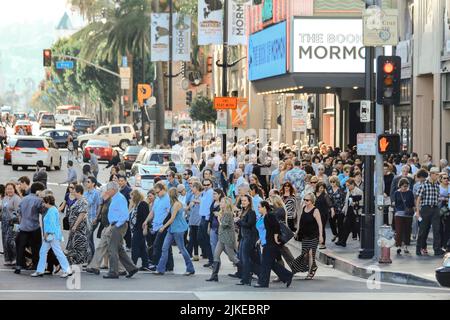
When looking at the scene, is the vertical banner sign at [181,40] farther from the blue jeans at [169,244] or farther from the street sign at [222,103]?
the blue jeans at [169,244]

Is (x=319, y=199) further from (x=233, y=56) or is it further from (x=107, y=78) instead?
(x=107, y=78)

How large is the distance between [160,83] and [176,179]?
44.1m

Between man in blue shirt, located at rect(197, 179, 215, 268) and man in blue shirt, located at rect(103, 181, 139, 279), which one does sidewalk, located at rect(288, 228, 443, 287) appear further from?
man in blue shirt, located at rect(103, 181, 139, 279)

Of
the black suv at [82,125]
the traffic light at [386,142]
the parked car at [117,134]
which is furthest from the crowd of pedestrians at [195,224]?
the black suv at [82,125]

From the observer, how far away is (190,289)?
20.9m

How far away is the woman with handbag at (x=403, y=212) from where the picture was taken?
26.2 m

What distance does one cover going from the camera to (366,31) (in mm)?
25016

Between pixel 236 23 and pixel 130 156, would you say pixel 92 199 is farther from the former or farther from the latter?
pixel 130 156

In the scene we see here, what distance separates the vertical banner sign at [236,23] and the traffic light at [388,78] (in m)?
20.7

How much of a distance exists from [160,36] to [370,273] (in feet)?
131

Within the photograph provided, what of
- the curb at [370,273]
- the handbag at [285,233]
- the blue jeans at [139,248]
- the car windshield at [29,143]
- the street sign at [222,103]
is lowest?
the curb at [370,273]

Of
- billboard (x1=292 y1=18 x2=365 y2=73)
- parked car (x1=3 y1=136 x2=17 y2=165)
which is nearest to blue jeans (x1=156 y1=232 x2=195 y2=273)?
billboard (x1=292 y1=18 x2=365 y2=73)

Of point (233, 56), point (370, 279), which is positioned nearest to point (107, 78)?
point (233, 56)

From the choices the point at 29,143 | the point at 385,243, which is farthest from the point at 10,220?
the point at 29,143
